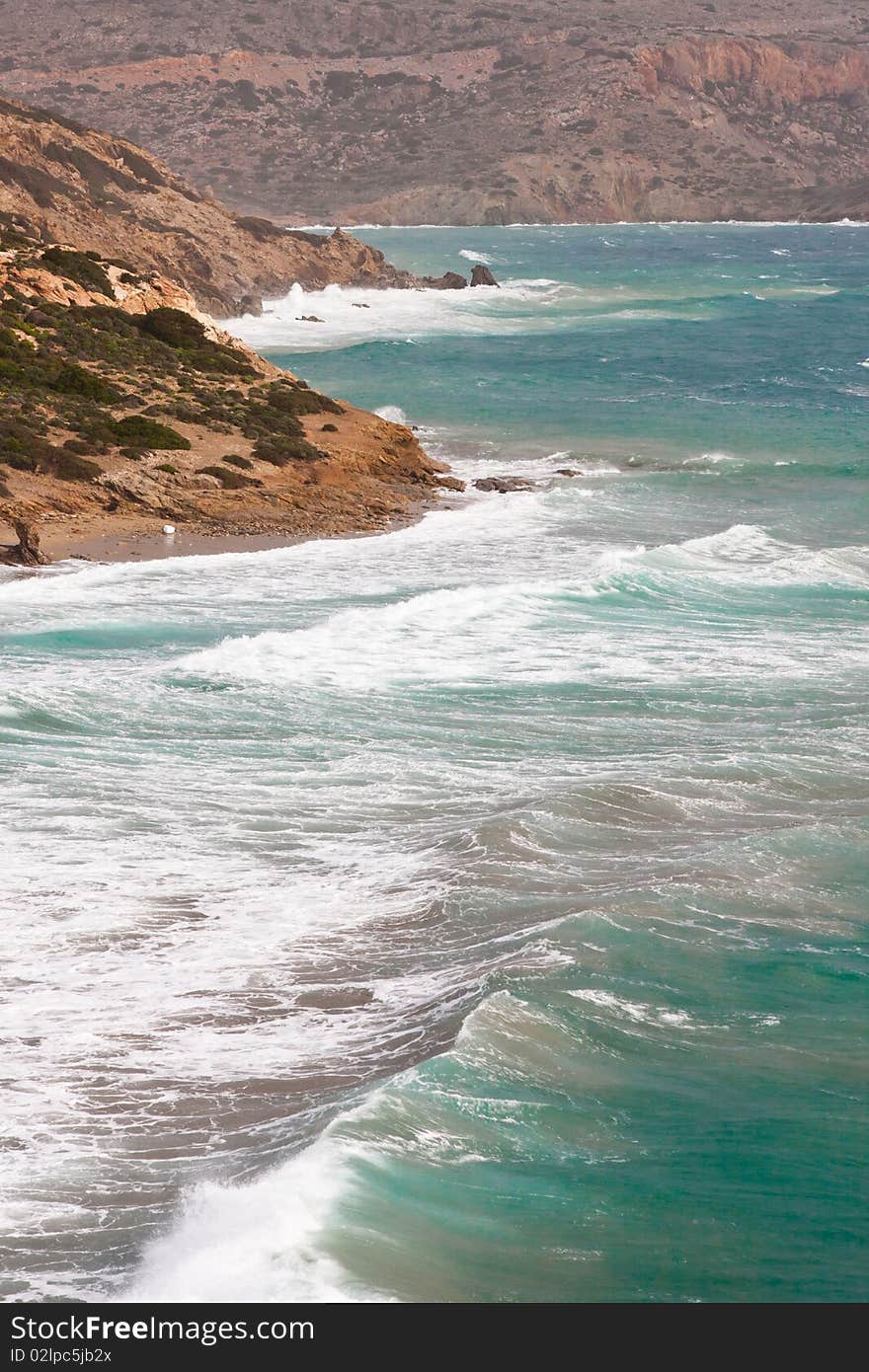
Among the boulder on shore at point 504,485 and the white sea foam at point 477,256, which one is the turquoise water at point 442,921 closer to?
the boulder on shore at point 504,485

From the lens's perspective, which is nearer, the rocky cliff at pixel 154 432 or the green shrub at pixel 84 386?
the rocky cliff at pixel 154 432

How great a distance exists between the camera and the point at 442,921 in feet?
51.1

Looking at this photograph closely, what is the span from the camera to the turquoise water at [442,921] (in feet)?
34.7

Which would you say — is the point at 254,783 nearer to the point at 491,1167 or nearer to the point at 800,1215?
the point at 491,1167

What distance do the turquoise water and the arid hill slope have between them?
46741 mm

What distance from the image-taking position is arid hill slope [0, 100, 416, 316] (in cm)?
7488

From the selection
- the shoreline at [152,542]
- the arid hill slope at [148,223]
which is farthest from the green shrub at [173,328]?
the arid hill slope at [148,223]

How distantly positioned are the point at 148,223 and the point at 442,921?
74.9m

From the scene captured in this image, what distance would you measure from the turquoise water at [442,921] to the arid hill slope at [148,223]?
4674 cm

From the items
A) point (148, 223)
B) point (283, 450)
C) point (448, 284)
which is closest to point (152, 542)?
point (283, 450)

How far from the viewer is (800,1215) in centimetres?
1077
